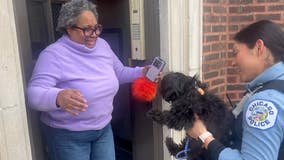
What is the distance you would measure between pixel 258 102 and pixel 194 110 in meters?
0.34

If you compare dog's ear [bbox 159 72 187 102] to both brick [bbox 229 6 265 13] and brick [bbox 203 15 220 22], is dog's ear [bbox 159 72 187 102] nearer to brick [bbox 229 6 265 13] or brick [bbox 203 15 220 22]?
brick [bbox 203 15 220 22]

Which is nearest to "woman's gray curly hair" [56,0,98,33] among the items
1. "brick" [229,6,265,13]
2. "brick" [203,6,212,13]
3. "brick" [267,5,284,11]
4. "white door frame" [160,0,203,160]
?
"white door frame" [160,0,203,160]

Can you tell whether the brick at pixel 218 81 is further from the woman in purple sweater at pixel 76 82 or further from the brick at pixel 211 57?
the woman in purple sweater at pixel 76 82

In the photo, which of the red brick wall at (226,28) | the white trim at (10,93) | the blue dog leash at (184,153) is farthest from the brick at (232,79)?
the white trim at (10,93)

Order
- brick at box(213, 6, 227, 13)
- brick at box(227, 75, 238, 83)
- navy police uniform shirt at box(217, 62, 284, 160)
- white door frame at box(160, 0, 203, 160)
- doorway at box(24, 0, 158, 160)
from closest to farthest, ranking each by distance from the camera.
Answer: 1. navy police uniform shirt at box(217, 62, 284, 160)
2. white door frame at box(160, 0, 203, 160)
3. doorway at box(24, 0, 158, 160)
4. brick at box(213, 6, 227, 13)
5. brick at box(227, 75, 238, 83)

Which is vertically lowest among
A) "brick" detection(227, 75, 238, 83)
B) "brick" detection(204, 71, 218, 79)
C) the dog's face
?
"brick" detection(227, 75, 238, 83)

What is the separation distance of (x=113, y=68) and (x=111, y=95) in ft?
1.02

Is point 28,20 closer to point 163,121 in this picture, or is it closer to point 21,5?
point 21,5

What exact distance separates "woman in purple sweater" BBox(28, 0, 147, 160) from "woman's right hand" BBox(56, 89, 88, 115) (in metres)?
0.13

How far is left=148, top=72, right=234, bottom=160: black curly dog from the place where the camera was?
65.5 inches

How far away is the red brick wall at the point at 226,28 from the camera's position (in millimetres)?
3260

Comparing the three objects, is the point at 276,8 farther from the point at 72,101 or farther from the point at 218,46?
the point at 72,101

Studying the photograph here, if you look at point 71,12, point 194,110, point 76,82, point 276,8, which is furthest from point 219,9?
point 194,110

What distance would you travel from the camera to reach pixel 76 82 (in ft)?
7.08
